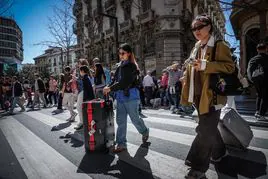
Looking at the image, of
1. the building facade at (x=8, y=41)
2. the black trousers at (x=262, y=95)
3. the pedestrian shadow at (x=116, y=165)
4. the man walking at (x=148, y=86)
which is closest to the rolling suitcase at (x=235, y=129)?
the pedestrian shadow at (x=116, y=165)

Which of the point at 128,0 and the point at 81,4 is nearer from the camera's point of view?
the point at 128,0

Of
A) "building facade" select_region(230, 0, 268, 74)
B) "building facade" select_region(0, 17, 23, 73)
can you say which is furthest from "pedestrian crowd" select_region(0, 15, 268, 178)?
"building facade" select_region(0, 17, 23, 73)

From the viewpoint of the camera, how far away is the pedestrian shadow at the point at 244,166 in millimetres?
3260

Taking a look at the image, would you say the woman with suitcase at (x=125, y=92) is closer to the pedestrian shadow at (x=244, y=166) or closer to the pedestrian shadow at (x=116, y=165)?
the pedestrian shadow at (x=116, y=165)

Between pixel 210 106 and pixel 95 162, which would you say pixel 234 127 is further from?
pixel 95 162

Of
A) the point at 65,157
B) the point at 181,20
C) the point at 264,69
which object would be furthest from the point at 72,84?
the point at 181,20

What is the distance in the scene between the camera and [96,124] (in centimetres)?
455

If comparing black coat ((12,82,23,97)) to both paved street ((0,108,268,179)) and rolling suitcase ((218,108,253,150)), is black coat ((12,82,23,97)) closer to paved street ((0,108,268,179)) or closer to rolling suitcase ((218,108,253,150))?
paved street ((0,108,268,179))

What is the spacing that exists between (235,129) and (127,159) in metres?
1.72

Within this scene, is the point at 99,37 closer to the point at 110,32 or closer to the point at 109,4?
the point at 110,32

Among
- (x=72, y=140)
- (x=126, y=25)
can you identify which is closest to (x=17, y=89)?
(x=72, y=140)

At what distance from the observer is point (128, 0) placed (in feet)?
100

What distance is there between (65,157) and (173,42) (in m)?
22.8

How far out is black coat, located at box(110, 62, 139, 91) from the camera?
4363 millimetres
